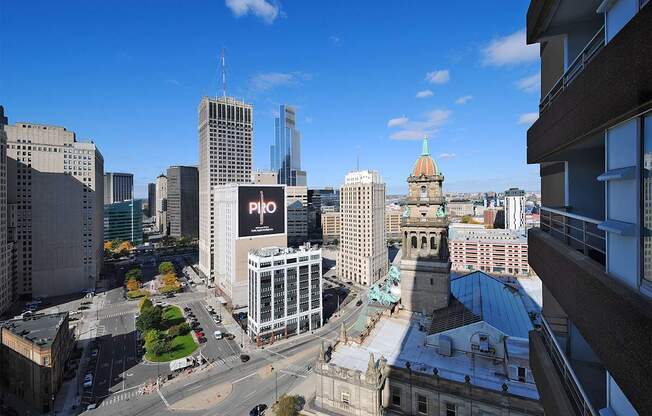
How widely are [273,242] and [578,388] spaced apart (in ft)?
294

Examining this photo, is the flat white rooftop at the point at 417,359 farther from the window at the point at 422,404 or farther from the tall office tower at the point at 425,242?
the tall office tower at the point at 425,242

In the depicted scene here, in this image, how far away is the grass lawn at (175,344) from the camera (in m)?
63.4

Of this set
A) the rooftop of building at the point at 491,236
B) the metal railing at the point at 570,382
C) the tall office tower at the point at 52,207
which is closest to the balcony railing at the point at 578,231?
the metal railing at the point at 570,382

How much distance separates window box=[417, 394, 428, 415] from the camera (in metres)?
29.5

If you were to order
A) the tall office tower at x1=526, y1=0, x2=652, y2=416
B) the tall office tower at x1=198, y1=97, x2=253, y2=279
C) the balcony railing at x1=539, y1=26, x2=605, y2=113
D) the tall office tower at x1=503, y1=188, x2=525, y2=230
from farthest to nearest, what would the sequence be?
1. the tall office tower at x1=503, y1=188, x2=525, y2=230
2. the tall office tower at x1=198, y1=97, x2=253, y2=279
3. the balcony railing at x1=539, y1=26, x2=605, y2=113
4. the tall office tower at x1=526, y1=0, x2=652, y2=416

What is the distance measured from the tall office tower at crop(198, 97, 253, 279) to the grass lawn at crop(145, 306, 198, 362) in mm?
32875

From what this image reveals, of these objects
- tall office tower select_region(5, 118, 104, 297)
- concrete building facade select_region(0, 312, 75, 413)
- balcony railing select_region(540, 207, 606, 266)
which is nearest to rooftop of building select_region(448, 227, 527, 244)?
concrete building facade select_region(0, 312, 75, 413)

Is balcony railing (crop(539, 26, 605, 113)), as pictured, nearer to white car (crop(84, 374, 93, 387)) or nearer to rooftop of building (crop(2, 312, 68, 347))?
rooftop of building (crop(2, 312, 68, 347))

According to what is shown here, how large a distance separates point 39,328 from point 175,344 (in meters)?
23.0

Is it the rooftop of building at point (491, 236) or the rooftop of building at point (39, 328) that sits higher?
the rooftop of building at point (491, 236)

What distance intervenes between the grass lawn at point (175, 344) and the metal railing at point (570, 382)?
69.0 meters

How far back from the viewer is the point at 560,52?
11.0 meters

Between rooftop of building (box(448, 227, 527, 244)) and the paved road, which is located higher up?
rooftop of building (box(448, 227, 527, 244))

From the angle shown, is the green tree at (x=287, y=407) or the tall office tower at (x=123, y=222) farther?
the tall office tower at (x=123, y=222)
